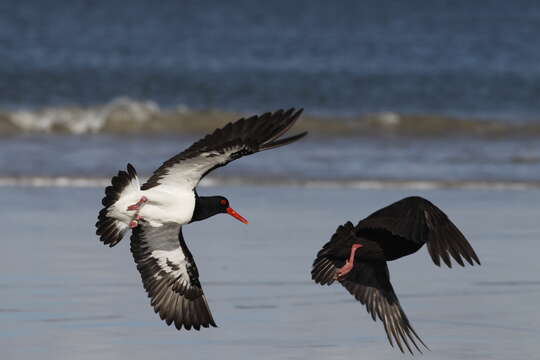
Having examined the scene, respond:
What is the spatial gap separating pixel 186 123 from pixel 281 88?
19.7 ft

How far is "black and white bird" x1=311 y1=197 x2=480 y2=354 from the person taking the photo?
676cm

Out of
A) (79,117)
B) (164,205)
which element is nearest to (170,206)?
(164,205)

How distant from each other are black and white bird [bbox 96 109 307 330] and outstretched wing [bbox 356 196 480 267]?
75 cm

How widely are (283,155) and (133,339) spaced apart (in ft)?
25.1

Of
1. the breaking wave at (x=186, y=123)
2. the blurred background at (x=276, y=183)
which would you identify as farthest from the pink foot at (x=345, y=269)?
the breaking wave at (x=186, y=123)

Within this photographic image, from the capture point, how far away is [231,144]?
6.52 m

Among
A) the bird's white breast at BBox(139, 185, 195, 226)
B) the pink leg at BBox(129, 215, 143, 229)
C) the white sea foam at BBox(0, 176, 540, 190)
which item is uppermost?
the white sea foam at BBox(0, 176, 540, 190)

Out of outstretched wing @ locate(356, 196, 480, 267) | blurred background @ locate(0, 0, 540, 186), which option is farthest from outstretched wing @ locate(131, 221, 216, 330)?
blurred background @ locate(0, 0, 540, 186)

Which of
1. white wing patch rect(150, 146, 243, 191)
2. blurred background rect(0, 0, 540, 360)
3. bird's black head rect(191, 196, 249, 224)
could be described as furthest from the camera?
Result: bird's black head rect(191, 196, 249, 224)

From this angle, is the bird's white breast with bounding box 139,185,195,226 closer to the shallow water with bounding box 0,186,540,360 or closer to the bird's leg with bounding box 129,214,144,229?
the bird's leg with bounding box 129,214,144,229

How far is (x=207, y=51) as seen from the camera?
105ft

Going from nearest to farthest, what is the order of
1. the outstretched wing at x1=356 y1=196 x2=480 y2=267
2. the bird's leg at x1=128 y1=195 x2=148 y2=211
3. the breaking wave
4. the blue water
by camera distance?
the outstretched wing at x1=356 y1=196 x2=480 y2=267 → the bird's leg at x1=128 y1=195 x2=148 y2=211 → the breaking wave → the blue water

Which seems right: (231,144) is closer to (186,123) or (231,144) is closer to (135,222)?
(135,222)

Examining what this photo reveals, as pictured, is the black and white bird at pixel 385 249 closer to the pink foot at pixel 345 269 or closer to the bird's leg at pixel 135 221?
the pink foot at pixel 345 269
